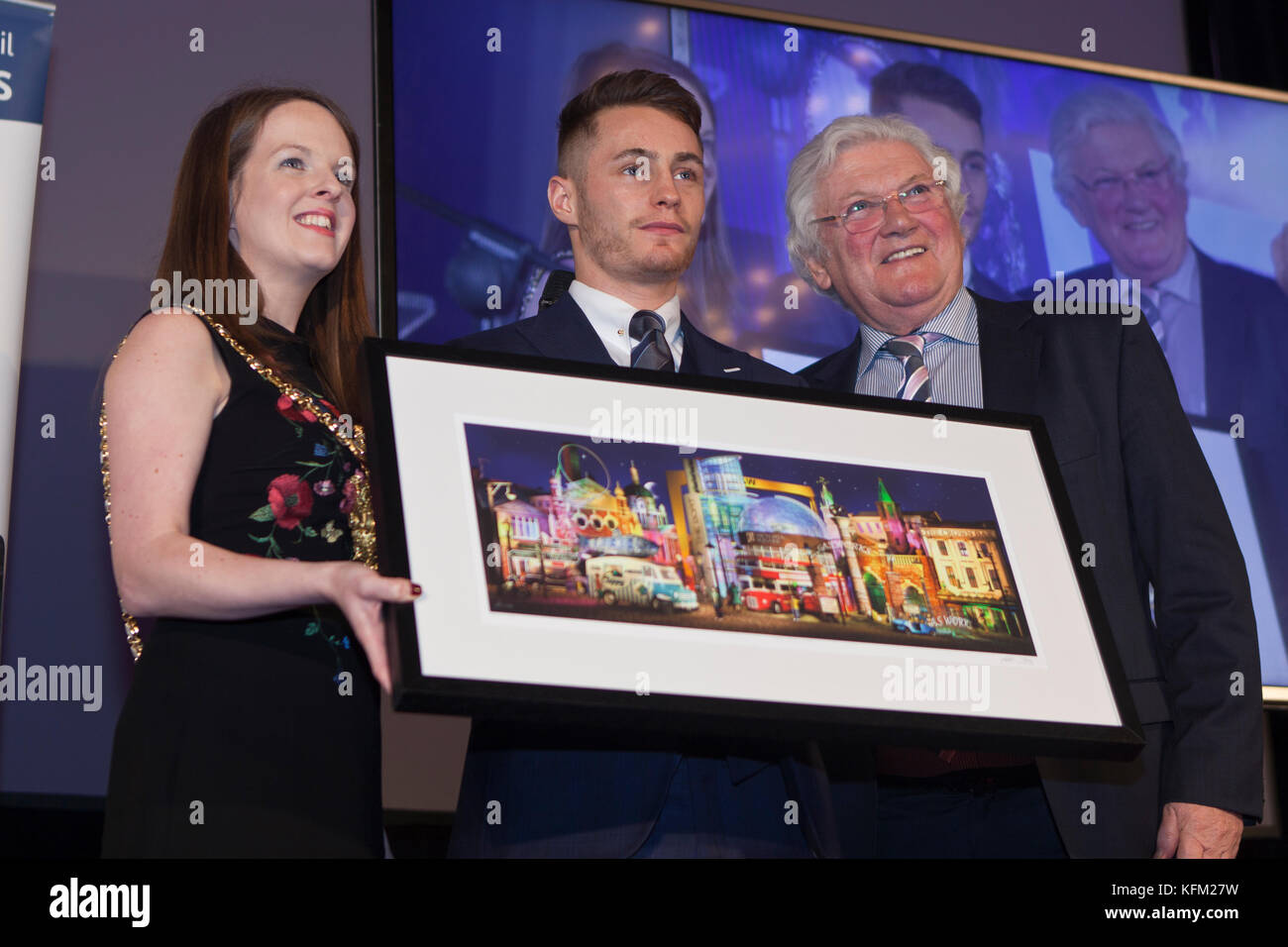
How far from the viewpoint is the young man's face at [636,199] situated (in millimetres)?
2334

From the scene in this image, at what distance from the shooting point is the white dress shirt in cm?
225

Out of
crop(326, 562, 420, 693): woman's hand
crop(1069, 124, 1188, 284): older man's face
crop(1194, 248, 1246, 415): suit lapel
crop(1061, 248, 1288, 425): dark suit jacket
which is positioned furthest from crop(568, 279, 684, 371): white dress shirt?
crop(1194, 248, 1246, 415): suit lapel

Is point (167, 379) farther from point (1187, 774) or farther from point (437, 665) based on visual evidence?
point (1187, 774)

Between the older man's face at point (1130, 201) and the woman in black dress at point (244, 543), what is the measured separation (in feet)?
7.28

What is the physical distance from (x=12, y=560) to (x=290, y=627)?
1.38m

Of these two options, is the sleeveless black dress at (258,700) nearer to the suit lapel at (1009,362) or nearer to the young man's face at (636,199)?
the young man's face at (636,199)

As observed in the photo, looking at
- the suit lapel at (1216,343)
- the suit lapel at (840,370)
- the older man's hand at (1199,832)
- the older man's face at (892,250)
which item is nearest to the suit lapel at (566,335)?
the suit lapel at (840,370)

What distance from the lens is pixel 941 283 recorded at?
102 inches

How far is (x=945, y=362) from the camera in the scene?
8.20ft

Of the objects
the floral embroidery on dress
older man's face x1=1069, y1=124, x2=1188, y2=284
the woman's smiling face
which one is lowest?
the floral embroidery on dress

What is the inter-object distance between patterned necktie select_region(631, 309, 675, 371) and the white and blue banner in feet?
3.83

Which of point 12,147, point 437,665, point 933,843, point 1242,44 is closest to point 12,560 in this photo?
point 12,147

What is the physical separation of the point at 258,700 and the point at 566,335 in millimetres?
829

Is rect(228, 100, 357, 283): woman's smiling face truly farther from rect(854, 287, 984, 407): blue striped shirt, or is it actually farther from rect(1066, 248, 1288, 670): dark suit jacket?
rect(1066, 248, 1288, 670): dark suit jacket
